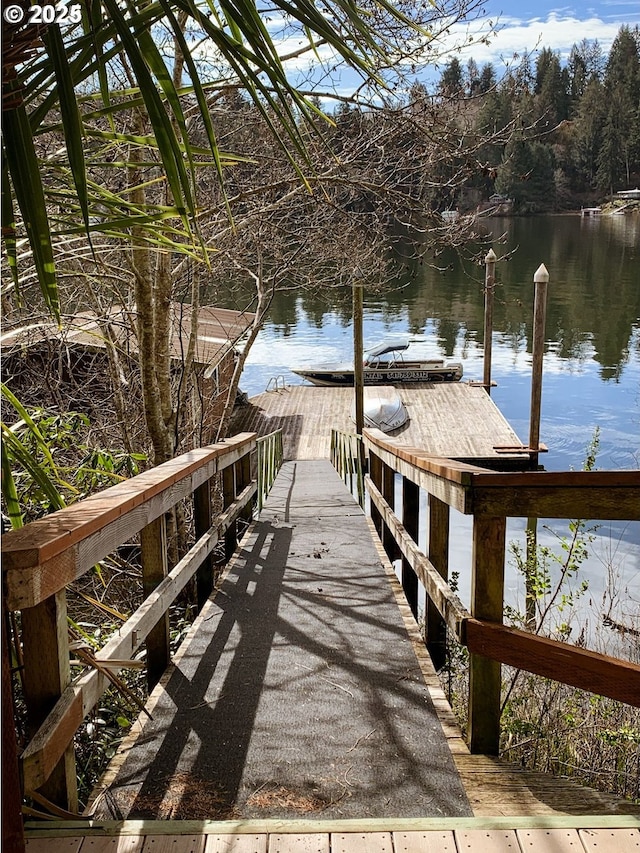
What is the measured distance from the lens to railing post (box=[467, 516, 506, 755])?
1939mm

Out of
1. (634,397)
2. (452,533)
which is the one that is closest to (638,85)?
(634,397)

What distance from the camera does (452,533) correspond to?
1131 centimetres

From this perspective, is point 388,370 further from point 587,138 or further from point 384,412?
point 587,138

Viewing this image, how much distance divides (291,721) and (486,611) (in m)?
0.73

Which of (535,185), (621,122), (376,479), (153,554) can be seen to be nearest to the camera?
(153,554)

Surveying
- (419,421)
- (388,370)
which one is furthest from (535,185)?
(419,421)

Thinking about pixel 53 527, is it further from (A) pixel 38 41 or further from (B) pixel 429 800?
(B) pixel 429 800

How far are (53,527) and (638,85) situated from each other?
73548 millimetres

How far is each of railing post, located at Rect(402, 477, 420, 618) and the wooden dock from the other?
32.7ft

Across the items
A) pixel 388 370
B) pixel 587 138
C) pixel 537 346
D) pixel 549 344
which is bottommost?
pixel 388 370

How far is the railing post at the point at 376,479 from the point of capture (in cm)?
508

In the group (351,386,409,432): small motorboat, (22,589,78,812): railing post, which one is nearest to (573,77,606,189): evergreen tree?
(351,386,409,432): small motorboat

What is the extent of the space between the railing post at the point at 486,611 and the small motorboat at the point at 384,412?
508 inches

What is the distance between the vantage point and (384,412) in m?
15.6
